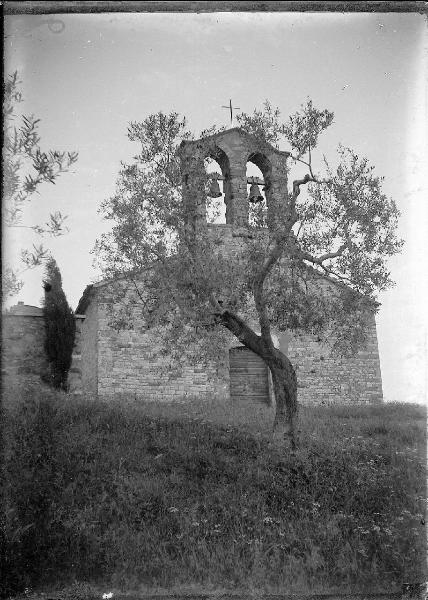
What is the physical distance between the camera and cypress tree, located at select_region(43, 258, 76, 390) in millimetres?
14906

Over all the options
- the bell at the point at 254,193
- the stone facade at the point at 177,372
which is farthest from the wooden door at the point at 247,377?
the bell at the point at 254,193

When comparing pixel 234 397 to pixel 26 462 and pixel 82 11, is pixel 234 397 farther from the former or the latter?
pixel 82 11

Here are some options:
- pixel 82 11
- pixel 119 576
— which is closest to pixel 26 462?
pixel 119 576

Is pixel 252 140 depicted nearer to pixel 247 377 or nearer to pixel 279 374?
pixel 279 374

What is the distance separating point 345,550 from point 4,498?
13.6 feet

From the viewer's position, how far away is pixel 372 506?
8211 mm

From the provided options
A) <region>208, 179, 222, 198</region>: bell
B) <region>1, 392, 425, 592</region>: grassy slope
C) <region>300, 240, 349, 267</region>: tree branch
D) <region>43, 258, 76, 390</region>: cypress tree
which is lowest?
<region>1, 392, 425, 592</region>: grassy slope

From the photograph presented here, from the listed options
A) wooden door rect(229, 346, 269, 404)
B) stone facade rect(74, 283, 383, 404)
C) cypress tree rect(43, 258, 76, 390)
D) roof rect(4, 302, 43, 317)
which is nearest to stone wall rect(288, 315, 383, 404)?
stone facade rect(74, 283, 383, 404)

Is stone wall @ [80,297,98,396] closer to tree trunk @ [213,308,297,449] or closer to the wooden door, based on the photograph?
the wooden door

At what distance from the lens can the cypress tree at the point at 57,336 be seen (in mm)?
14906

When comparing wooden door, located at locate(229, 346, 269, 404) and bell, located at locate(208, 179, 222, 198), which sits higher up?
bell, located at locate(208, 179, 222, 198)

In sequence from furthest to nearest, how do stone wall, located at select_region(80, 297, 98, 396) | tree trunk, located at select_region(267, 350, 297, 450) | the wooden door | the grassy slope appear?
the wooden door → stone wall, located at select_region(80, 297, 98, 396) → tree trunk, located at select_region(267, 350, 297, 450) → the grassy slope

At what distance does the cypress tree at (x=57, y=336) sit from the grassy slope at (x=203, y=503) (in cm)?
358

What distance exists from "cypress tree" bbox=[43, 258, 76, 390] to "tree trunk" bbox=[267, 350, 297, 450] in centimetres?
690
